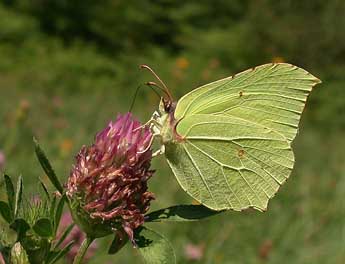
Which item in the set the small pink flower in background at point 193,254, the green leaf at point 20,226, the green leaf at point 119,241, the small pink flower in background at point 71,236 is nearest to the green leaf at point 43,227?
the green leaf at point 20,226

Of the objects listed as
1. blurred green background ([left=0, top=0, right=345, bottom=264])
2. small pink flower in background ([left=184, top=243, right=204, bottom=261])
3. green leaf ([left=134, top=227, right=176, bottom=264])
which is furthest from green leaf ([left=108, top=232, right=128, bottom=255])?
blurred green background ([left=0, top=0, right=345, bottom=264])

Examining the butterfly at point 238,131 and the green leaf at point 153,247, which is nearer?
the green leaf at point 153,247

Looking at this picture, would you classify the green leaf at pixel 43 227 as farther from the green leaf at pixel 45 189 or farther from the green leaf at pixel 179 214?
the green leaf at pixel 179 214

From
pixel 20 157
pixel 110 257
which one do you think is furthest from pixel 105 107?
pixel 110 257

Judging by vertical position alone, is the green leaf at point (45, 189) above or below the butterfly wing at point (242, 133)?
above

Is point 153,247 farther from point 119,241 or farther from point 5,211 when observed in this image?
point 5,211

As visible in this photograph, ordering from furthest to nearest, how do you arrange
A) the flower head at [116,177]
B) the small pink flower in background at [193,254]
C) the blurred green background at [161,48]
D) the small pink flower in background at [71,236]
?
1. the blurred green background at [161,48]
2. the small pink flower in background at [193,254]
3. the small pink flower in background at [71,236]
4. the flower head at [116,177]

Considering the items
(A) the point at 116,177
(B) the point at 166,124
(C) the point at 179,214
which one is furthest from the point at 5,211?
(B) the point at 166,124

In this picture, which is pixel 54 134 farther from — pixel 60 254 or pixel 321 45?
pixel 321 45

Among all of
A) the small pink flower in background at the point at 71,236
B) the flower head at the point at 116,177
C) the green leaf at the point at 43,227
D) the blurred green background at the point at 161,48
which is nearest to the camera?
the green leaf at the point at 43,227
